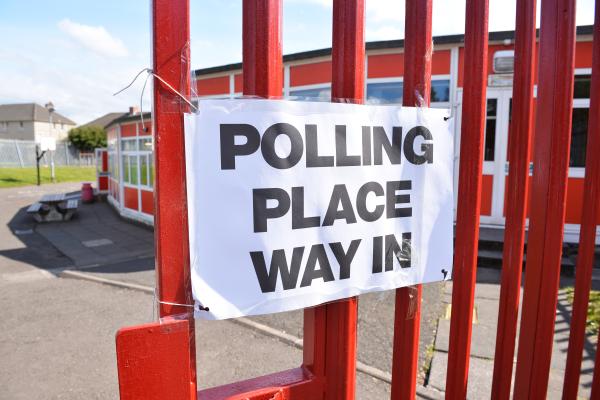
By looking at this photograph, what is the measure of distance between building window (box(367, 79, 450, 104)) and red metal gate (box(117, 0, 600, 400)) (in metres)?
7.05

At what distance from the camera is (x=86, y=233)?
12.3 meters

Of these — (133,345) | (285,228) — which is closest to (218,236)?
(285,228)

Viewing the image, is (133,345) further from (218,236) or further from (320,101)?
(320,101)

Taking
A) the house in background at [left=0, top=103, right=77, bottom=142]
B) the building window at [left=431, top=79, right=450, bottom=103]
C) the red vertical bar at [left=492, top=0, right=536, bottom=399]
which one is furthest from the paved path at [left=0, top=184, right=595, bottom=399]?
the house in background at [left=0, top=103, right=77, bottom=142]

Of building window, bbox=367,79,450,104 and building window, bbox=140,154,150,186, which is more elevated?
building window, bbox=367,79,450,104

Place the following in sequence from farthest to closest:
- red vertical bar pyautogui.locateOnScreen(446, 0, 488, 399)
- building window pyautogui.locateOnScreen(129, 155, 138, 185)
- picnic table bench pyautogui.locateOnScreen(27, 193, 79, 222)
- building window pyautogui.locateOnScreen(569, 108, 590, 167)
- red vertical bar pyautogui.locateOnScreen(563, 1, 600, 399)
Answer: picnic table bench pyautogui.locateOnScreen(27, 193, 79, 222), building window pyautogui.locateOnScreen(129, 155, 138, 185), building window pyautogui.locateOnScreen(569, 108, 590, 167), red vertical bar pyautogui.locateOnScreen(563, 1, 600, 399), red vertical bar pyautogui.locateOnScreen(446, 0, 488, 399)

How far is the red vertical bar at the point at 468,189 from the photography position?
4.93 ft

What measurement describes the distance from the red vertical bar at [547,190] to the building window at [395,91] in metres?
7.01

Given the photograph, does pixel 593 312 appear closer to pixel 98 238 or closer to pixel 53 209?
pixel 98 238

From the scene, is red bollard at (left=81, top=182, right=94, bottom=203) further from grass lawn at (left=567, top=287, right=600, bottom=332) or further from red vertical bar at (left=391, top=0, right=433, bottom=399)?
red vertical bar at (left=391, top=0, right=433, bottom=399)

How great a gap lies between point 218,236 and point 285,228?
20cm

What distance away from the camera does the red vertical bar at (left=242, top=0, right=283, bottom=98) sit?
47.2 inches

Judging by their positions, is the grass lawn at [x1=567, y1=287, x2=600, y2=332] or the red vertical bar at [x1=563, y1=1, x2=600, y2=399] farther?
the grass lawn at [x1=567, y1=287, x2=600, y2=332]

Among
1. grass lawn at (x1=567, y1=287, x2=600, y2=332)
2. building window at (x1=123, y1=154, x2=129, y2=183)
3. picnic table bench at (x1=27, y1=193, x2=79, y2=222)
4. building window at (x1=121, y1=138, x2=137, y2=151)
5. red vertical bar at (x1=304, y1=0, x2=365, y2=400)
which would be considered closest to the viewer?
red vertical bar at (x1=304, y1=0, x2=365, y2=400)
